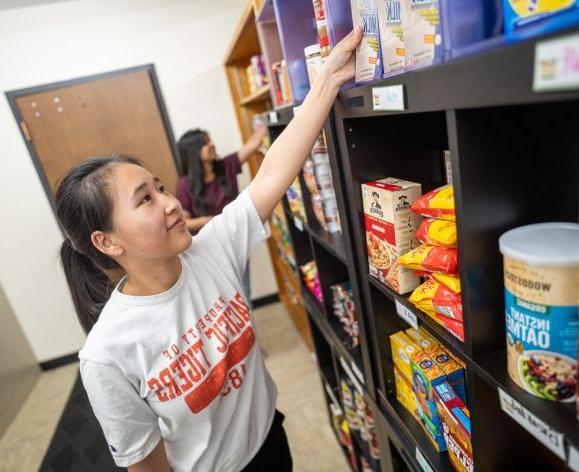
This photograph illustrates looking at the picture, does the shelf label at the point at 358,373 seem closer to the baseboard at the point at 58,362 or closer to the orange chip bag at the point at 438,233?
the orange chip bag at the point at 438,233

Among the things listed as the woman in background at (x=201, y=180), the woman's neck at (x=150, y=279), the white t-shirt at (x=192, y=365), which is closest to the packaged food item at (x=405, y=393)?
the white t-shirt at (x=192, y=365)

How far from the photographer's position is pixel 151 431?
0.94 meters

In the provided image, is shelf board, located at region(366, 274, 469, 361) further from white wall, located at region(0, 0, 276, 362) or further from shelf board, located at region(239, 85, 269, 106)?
white wall, located at region(0, 0, 276, 362)

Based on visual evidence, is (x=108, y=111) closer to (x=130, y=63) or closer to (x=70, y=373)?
(x=130, y=63)

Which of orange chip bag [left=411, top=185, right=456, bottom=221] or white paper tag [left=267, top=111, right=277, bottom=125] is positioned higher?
white paper tag [left=267, top=111, right=277, bottom=125]

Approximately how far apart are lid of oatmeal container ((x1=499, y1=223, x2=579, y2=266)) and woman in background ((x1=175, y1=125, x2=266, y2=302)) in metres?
2.20

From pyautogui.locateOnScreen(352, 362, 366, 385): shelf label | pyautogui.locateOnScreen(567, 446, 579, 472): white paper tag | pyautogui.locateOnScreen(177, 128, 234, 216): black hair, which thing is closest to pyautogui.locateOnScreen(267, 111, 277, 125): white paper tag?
pyautogui.locateOnScreen(352, 362, 366, 385): shelf label

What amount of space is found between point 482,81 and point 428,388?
0.74 m

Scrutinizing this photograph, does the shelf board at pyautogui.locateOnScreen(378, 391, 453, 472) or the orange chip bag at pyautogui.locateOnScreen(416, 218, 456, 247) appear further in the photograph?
the shelf board at pyautogui.locateOnScreen(378, 391, 453, 472)

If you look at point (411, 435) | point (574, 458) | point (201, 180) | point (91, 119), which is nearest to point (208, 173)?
point (201, 180)

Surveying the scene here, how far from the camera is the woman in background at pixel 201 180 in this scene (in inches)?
104

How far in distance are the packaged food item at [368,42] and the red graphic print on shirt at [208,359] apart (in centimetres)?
74

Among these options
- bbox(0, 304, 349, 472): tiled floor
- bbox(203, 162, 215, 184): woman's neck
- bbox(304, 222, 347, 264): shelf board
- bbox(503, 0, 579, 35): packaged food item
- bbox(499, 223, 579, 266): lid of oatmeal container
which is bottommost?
bbox(0, 304, 349, 472): tiled floor

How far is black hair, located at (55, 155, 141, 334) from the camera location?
94 centimetres
